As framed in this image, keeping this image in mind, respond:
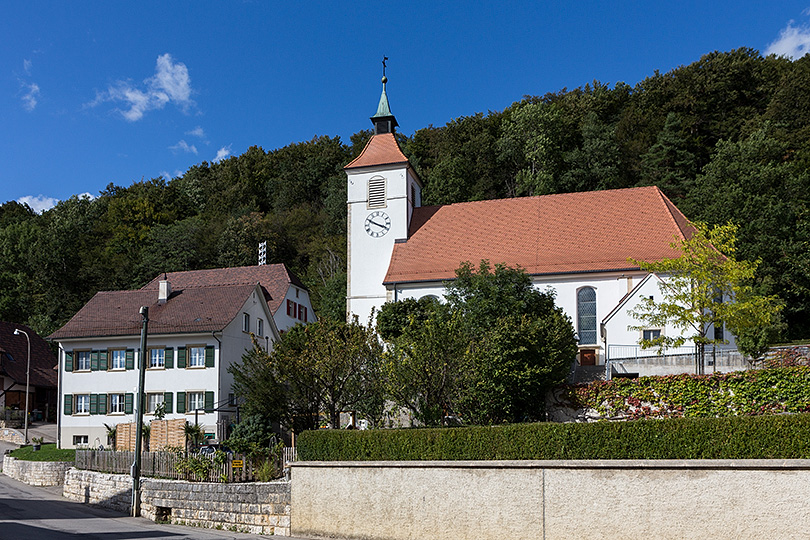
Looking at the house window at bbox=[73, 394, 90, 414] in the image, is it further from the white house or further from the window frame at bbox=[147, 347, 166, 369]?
the window frame at bbox=[147, 347, 166, 369]

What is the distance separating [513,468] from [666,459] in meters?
3.52

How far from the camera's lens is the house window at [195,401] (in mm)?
34500

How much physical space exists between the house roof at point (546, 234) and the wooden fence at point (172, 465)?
1488cm

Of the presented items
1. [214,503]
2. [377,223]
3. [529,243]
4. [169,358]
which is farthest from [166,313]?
[529,243]

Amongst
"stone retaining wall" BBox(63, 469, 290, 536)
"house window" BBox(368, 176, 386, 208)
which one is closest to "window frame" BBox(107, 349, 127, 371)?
"stone retaining wall" BBox(63, 469, 290, 536)

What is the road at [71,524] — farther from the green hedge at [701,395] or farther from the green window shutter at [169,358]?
the green hedge at [701,395]

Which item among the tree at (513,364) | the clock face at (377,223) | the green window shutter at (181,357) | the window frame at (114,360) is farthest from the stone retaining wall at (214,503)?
the clock face at (377,223)

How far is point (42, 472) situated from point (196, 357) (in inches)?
315

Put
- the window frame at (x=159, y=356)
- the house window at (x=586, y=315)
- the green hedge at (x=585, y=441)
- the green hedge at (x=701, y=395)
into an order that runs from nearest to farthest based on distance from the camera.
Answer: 1. the green hedge at (x=585, y=441)
2. the green hedge at (x=701, y=395)
3. the house window at (x=586, y=315)
4. the window frame at (x=159, y=356)

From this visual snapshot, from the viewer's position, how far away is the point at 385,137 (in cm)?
4019

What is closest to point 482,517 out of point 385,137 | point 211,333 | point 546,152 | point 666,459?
point 666,459

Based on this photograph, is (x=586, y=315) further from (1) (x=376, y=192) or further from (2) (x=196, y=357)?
(2) (x=196, y=357)

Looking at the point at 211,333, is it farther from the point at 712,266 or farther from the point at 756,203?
the point at 756,203

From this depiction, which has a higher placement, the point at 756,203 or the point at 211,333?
the point at 756,203
